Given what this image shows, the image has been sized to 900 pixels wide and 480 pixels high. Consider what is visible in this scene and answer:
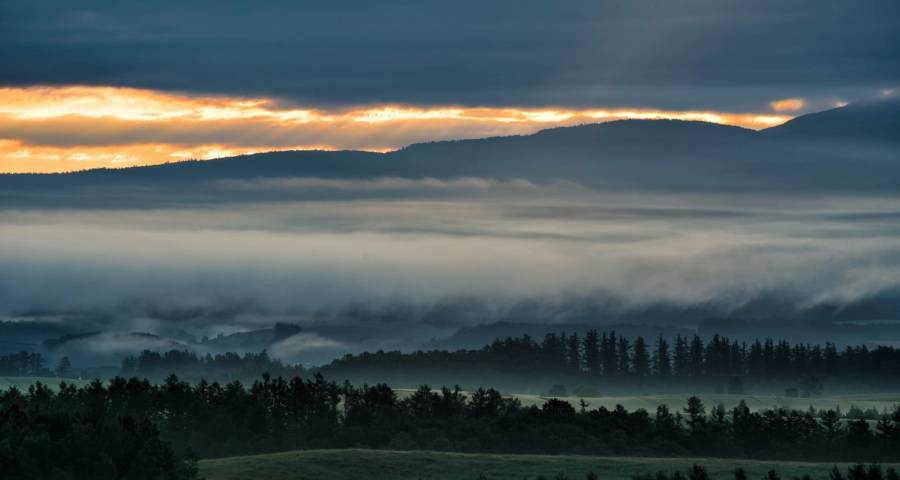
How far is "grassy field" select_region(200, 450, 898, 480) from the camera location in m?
168

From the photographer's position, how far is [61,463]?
152875 millimetres

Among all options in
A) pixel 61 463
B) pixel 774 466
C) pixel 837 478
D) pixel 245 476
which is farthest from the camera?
pixel 774 466

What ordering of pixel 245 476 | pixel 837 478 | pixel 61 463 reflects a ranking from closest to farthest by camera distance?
pixel 837 478 < pixel 61 463 < pixel 245 476

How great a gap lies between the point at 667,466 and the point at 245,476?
40.8m

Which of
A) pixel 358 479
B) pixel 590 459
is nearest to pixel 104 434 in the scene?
pixel 358 479

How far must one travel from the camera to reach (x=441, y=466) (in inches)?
6905

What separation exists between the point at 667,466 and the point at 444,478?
2320cm

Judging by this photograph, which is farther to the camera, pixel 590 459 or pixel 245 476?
pixel 590 459

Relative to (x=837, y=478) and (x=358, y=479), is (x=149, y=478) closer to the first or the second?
(x=358, y=479)

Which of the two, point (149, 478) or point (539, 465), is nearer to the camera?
point (149, 478)

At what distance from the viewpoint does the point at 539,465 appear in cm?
17738

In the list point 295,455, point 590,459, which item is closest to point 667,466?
point 590,459

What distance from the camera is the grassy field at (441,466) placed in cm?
16800

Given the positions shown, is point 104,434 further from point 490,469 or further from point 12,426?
point 490,469
